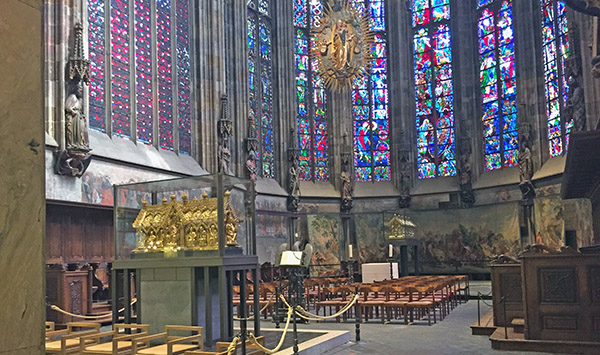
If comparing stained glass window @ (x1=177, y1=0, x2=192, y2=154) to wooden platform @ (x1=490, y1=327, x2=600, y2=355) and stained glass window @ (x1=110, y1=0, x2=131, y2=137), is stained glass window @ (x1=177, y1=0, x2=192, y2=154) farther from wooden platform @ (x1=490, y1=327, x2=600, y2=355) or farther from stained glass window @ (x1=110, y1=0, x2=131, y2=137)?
wooden platform @ (x1=490, y1=327, x2=600, y2=355)

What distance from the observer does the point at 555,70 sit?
26219 millimetres

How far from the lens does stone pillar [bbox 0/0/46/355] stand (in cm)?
236

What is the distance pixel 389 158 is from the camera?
33375 millimetres

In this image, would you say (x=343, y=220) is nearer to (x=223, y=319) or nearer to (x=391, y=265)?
(x=391, y=265)

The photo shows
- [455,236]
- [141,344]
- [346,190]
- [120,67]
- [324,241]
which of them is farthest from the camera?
[346,190]

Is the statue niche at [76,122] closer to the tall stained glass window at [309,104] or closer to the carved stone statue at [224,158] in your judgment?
the carved stone statue at [224,158]

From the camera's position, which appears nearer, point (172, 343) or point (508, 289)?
point (172, 343)

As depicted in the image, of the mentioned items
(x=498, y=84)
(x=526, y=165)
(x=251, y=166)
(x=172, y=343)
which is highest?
(x=498, y=84)

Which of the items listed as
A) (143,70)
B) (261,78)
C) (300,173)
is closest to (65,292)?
(143,70)

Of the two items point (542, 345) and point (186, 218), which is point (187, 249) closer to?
point (186, 218)

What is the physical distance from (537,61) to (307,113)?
459 inches

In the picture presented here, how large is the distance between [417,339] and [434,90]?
2247cm

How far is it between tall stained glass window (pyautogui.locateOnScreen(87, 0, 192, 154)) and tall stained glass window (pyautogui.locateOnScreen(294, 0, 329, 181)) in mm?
→ 8295

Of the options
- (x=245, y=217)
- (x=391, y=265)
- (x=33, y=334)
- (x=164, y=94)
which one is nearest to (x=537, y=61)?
(x=391, y=265)
